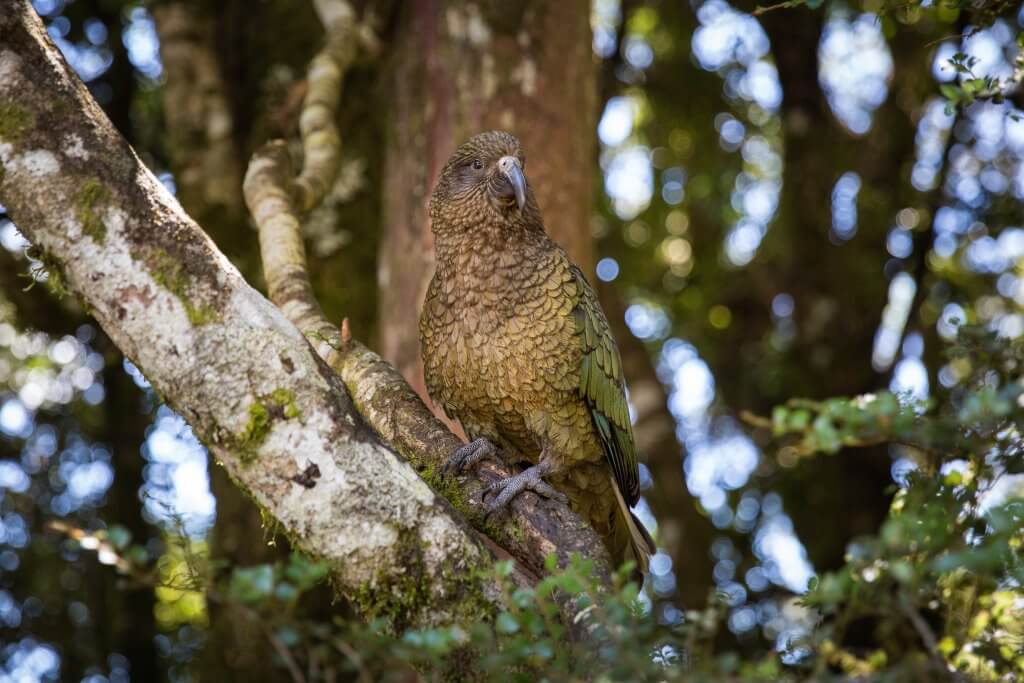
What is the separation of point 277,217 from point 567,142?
198 centimetres

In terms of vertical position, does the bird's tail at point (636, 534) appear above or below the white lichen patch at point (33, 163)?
below

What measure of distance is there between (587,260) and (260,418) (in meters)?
3.33

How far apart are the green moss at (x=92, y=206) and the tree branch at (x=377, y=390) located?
4.73 feet

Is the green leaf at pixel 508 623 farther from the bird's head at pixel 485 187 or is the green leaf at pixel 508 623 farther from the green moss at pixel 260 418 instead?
the bird's head at pixel 485 187

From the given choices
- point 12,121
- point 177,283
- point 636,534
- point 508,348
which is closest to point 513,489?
point 508,348

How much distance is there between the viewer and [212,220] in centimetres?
730

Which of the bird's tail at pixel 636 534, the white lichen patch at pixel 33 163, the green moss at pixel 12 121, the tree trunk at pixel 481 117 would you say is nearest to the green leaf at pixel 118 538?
the white lichen patch at pixel 33 163

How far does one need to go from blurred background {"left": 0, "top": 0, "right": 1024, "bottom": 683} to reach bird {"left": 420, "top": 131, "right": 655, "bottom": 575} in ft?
3.25

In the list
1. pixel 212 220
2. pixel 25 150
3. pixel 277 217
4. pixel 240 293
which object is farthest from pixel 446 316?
pixel 212 220

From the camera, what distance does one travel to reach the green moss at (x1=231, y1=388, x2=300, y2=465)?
3234mm

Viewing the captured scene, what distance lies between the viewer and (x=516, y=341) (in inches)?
189

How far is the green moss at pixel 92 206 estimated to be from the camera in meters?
3.33

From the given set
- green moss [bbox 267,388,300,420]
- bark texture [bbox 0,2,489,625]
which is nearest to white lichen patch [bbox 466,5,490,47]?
bark texture [bbox 0,2,489,625]

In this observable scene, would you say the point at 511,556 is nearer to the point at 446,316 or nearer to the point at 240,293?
the point at 446,316
